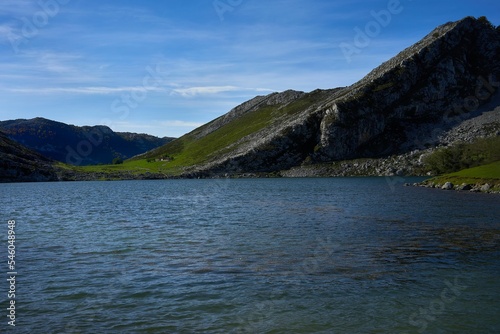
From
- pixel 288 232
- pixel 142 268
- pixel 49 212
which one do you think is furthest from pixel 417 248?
pixel 49 212

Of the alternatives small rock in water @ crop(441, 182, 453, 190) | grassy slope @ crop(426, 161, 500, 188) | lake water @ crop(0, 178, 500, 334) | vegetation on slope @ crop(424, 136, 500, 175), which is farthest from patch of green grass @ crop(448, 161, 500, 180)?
lake water @ crop(0, 178, 500, 334)

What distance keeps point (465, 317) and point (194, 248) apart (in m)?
20.5

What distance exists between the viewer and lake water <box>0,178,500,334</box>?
17.7 metres

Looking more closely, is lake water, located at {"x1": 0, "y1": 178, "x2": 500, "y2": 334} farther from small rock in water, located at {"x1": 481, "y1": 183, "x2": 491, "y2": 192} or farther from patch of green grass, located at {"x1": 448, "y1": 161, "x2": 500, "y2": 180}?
patch of green grass, located at {"x1": 448, "y1": 161, "x2": 500, "y2": 180}

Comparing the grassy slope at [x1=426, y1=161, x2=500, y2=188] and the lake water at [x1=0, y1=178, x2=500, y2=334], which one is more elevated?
the grassy slope at [x1=426, y1=161, x2=500, y2=188]

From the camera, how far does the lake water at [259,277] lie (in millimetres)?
17688

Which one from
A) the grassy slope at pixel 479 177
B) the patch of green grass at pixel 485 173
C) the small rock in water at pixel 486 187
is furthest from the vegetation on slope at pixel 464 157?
the small rock in water at pixel 486 187

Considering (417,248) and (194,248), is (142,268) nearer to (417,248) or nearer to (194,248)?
(194,248)

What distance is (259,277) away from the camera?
24.2 meters

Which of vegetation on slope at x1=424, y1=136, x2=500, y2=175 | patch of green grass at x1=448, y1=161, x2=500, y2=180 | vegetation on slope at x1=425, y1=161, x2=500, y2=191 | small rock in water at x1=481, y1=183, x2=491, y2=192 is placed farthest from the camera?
vegetation on slope at x1=424, y1=136, x2=500, y2=175

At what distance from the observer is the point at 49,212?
63531 millimetres

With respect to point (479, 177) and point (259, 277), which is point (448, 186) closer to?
point (479, 177)

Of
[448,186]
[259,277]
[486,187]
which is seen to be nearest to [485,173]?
[448,186]

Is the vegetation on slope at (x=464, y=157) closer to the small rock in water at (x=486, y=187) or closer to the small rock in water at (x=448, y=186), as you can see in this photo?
the small rock in water at (x=448, y=186)
